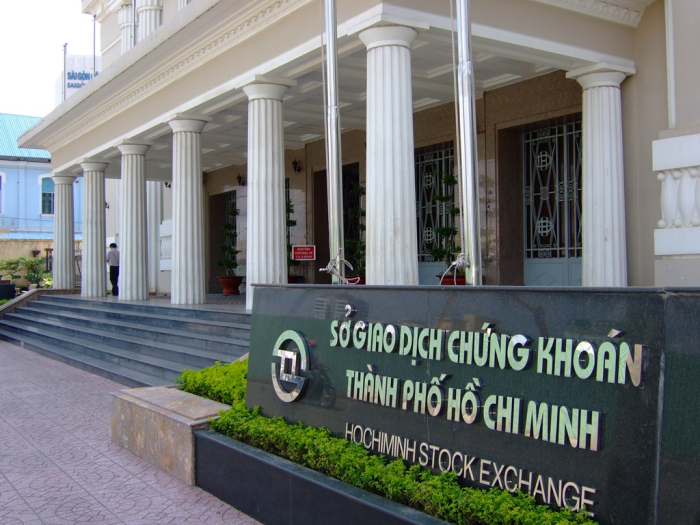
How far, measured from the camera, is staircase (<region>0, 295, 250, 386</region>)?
10.0 metres

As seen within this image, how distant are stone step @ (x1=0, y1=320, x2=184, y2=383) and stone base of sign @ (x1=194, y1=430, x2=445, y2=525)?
444 cm

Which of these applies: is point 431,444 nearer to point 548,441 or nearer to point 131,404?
point 548,441

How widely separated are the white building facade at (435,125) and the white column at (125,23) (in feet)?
20.1

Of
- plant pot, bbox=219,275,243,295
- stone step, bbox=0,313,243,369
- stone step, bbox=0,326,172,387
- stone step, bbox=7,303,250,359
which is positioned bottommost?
stone step, bbox=0,326,172,387

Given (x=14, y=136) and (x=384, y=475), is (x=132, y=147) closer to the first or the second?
(x=384, y=475)

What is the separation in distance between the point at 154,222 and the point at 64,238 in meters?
3.00

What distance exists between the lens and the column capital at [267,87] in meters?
10.7

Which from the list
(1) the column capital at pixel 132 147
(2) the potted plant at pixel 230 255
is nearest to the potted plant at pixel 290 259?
(2) the potted plant at pixel 230 255

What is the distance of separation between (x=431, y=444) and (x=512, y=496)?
0.63 metres

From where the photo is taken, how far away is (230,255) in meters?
21.7

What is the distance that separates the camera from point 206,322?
11023mm

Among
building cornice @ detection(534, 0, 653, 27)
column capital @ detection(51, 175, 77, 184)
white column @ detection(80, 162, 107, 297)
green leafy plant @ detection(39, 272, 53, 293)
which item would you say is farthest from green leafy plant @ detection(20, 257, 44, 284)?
building cornice @ detection(534, 0, 653, 27)

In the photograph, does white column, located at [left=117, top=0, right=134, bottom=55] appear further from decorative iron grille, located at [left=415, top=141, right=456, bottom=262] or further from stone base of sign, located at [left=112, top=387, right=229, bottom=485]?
stone base of sign, located at [left=112, top=387, right=229, bottom=485]

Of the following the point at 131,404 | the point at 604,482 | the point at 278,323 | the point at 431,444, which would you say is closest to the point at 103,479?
the point at 131,404
